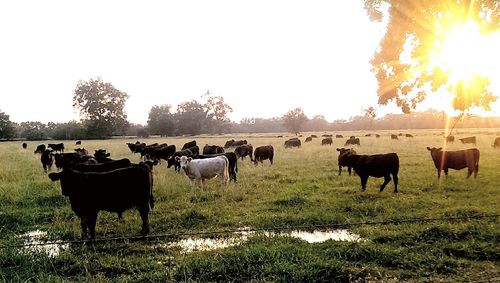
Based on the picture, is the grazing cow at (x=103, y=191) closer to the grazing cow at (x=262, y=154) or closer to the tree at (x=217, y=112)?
the grazing cow at (x=262, y=154)

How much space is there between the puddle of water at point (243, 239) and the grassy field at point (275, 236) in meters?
0.30

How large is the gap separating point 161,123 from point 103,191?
87425mm

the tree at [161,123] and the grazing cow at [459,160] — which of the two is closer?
the grazing cow at [459,160]

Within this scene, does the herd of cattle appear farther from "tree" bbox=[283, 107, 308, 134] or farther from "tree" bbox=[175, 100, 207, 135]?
"tree" bbox=[175, 100, 207, 135]

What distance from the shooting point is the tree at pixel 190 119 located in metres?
95.9

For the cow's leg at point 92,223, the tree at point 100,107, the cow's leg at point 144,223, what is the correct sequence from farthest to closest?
the tree at point 100,107, the cow's leg at point 144,223, the cow's leg at point 92,223

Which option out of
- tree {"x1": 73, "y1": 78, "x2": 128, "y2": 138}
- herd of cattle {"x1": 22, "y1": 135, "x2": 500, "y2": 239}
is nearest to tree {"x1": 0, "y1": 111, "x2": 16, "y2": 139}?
tree {"x1": 73, "y1": 78, "x2": 128, "y2": 138}

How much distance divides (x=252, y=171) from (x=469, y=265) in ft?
42.5

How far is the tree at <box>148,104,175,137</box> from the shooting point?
93438 millimetres

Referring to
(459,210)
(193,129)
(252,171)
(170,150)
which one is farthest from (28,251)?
(193,129)

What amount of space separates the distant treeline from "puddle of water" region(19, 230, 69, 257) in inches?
3086

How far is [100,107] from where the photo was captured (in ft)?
265

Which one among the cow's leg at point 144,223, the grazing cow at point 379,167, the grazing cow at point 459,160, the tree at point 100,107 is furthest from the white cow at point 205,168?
the tree at point 100,107

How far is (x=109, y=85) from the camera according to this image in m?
84.6
